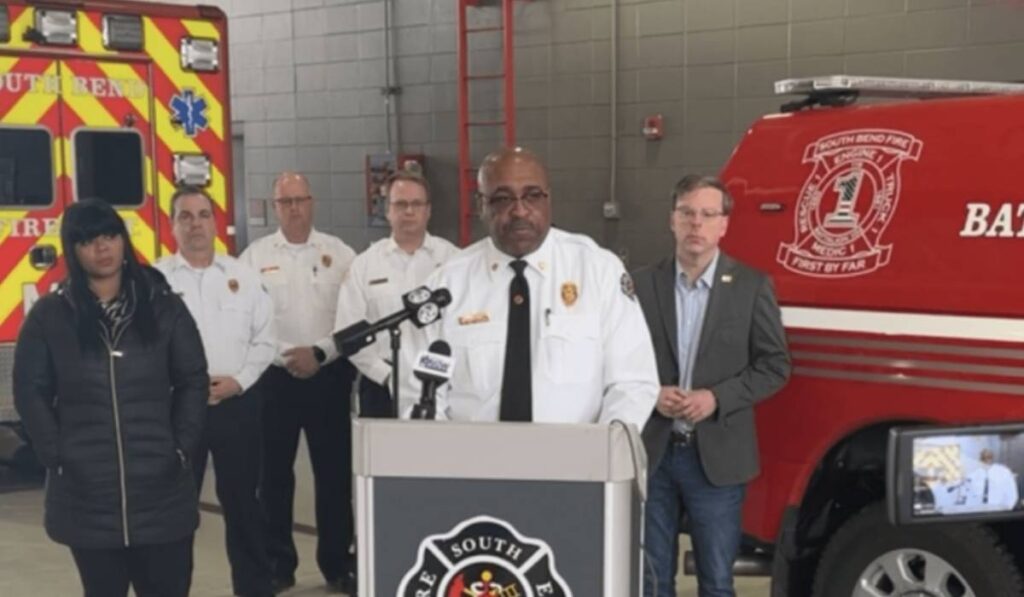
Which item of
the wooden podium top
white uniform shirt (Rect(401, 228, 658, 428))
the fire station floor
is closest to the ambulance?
the fire station floor

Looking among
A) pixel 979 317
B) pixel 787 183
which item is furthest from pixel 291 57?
pixel 979 317

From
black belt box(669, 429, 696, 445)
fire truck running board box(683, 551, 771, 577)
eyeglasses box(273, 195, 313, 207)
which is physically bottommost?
fire truck running board box(683, 551, 771, 577)

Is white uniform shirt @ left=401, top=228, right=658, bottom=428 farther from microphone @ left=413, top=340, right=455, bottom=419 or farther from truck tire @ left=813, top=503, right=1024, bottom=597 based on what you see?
truck tire @ left=813, top=503, right=1024, bottom=597

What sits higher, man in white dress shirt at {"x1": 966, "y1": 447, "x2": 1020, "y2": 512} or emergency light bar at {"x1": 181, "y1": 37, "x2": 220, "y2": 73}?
emergency light bar at {"x1": 181, "y1": 37, "x2": 220, "y2": 73}

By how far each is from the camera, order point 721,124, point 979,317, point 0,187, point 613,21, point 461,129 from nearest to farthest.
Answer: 1. point 979,317
2. point 0,187
3. point 721,124
4. point 613,21
5. point 461,129

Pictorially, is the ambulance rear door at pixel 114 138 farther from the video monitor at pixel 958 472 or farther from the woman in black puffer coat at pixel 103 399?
the video monitor at pixel 958 472

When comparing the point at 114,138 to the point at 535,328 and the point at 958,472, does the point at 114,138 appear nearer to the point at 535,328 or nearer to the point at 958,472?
the point at 535,328

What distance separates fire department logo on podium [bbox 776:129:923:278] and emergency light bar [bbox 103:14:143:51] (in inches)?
156

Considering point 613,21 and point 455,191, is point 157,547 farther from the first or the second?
point 455,191

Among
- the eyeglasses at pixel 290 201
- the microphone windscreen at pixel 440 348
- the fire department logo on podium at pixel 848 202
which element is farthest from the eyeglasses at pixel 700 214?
the eyeglasses at pixel 290 201

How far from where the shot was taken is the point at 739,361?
4.11m

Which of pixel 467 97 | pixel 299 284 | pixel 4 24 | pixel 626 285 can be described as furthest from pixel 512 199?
pixel 467 97

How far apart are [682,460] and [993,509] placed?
1063 millimetres

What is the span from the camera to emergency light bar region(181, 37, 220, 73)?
7012 millimetres
